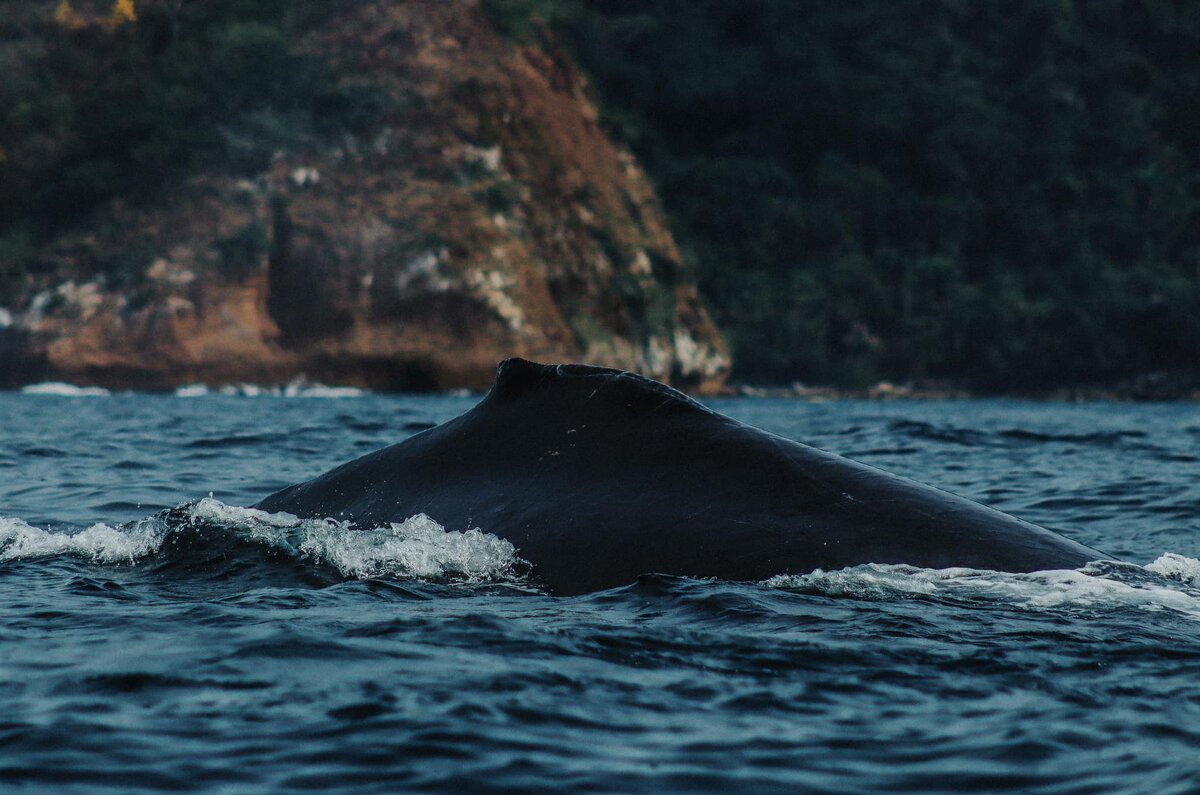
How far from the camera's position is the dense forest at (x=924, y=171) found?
272ft

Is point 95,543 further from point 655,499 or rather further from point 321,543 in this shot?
point 655,499

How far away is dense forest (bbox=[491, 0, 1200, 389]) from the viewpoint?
82.9 meters

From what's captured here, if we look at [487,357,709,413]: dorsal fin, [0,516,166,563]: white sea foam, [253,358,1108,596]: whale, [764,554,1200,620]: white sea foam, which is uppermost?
[487,357,709,413]: dorsal fin

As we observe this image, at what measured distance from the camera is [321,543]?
271 inches

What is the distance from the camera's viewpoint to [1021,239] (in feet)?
295

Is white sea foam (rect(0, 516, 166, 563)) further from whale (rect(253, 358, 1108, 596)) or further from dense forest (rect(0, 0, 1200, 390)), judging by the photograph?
dense forest (rect(0, 0, 1200, 390))

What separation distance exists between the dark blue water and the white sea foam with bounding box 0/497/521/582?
0.05 ft

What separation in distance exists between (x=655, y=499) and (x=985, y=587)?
4.71 ft

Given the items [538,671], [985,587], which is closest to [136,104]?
[985,587]

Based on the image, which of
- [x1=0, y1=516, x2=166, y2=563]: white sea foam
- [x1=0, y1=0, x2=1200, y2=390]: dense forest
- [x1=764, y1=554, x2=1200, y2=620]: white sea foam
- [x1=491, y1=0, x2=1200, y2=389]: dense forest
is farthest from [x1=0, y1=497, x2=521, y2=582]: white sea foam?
[x1=491, y1=0, x2=1200, y2=389]: dense forest

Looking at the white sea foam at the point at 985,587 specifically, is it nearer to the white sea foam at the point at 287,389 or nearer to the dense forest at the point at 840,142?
the white sea foam at the point at 287,389

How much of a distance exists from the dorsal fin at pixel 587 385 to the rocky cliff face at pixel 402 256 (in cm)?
5594

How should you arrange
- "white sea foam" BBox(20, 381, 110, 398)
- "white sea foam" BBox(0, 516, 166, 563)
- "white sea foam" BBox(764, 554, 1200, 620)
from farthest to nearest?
"white sea foam" BBox(20, 381, 110, 398), "white sea foam" BBox(0, 516, 166, 563), "white sea foam" BBox(764, 554, 1200, 620)

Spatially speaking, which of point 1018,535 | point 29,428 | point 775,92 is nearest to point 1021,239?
point 775,92
